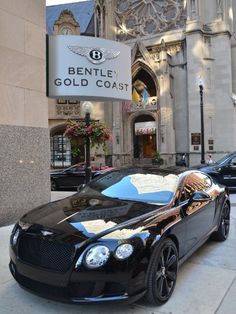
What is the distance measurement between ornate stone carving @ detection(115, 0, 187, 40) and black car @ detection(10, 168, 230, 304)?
104 feet

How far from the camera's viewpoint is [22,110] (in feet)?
27.2

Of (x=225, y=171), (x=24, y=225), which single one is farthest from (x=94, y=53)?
(x=225, y=171)

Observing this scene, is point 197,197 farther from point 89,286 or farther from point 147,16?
point 147,16

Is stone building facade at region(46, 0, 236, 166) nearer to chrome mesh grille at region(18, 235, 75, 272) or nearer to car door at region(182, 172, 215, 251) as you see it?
car door at region(182, 172, 215, 251)

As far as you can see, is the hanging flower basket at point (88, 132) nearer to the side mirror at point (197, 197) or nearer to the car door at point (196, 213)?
the car door at point (196, 213)

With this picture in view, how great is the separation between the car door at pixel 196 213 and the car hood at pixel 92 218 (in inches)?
25.4

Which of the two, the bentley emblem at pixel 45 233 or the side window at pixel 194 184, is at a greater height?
the side window at pixel 194 184

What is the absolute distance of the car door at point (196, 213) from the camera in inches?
191

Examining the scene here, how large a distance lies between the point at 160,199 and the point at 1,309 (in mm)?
2275

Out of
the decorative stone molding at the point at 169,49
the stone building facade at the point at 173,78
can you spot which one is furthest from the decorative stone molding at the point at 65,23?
the decorative stone molding at the point at 169,49

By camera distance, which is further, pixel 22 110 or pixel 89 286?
pixel 22 110

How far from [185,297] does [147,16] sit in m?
34.6

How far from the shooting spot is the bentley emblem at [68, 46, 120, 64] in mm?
9815

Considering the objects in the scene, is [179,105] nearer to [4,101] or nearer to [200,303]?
[4,101]
